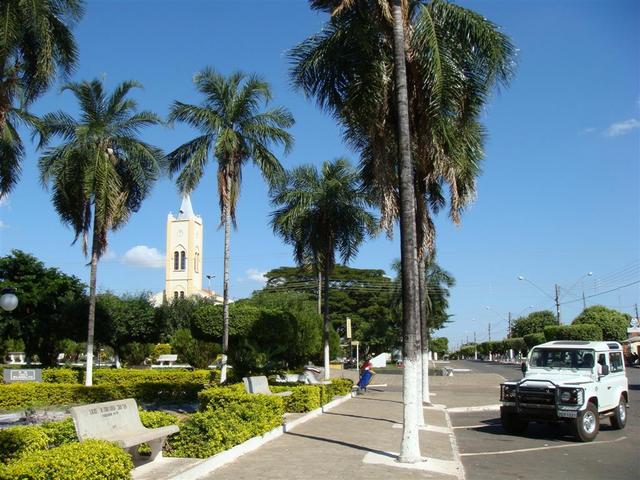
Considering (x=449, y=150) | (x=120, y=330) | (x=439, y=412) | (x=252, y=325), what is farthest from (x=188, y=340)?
(x=449, y=150)

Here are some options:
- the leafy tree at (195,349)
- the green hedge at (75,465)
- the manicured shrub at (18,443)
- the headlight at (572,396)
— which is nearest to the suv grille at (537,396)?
the headlight at (572,396)

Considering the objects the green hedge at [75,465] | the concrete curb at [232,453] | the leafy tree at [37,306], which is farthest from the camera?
the leafy tree at [37,306]

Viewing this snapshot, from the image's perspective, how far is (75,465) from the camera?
5.87 meters

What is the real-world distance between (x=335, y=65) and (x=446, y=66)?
226 centimetres

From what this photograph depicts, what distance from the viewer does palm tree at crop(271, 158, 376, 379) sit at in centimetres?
2577

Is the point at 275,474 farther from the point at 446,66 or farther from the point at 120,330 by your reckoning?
the point at 120,330

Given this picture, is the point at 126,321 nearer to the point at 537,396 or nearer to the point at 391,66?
the point at 391,66

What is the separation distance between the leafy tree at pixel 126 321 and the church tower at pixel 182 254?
56818 millimetres

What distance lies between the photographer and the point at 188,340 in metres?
44.1

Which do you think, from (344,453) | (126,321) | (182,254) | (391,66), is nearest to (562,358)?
(344,453)

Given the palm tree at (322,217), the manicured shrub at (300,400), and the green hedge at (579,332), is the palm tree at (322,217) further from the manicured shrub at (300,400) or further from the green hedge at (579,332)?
the green hedge at (579,332)

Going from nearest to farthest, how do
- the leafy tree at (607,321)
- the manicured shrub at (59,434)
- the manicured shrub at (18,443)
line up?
the manicured shrub at (18,443) → the manicured shrub at (59,434) → the leafy tree at (607,321)

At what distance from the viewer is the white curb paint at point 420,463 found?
29.7 ft

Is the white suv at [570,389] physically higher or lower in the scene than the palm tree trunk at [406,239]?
lower
